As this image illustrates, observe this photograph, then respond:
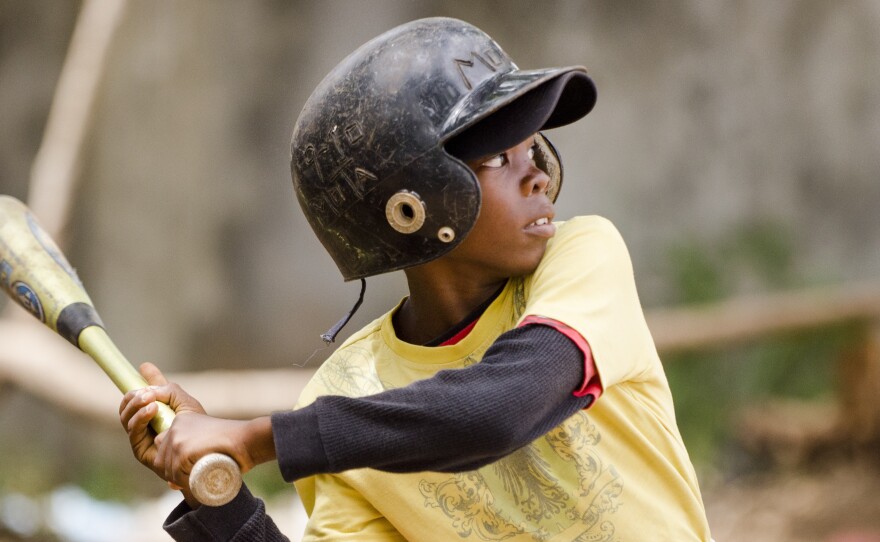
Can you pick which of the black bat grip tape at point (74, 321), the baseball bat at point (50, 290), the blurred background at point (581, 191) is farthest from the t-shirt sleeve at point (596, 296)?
the blurred background at point (581, 191)

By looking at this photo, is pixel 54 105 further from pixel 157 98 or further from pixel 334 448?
pixel 334 448

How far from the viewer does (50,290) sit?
7.91ft

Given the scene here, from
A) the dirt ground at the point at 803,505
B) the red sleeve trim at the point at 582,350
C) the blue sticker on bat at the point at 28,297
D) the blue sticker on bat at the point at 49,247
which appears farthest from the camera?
the dirt ground at the point at 803,505

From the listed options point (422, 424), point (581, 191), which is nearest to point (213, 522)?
point (422, 424)

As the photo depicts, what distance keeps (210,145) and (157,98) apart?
0.39 meters

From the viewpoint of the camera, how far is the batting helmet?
6.47 feet

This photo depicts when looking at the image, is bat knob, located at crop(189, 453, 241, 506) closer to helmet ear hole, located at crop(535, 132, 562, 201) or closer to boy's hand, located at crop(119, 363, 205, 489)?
boy's hand, located at crop(119, 363, 205, 489)

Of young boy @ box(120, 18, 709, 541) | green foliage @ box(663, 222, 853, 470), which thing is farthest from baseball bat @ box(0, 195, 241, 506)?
green foliage @ box(663, 222, 853, 470)

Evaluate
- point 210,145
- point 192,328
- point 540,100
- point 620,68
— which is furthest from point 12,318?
point 540,100

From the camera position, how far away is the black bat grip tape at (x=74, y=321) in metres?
2.35

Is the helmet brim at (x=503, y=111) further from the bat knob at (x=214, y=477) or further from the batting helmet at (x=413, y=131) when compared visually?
the bat knob at (x=214, y=477)

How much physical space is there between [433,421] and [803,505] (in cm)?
447

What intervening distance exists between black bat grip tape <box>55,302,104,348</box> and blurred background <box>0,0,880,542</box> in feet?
11.1

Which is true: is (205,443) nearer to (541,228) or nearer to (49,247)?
(541,228)
